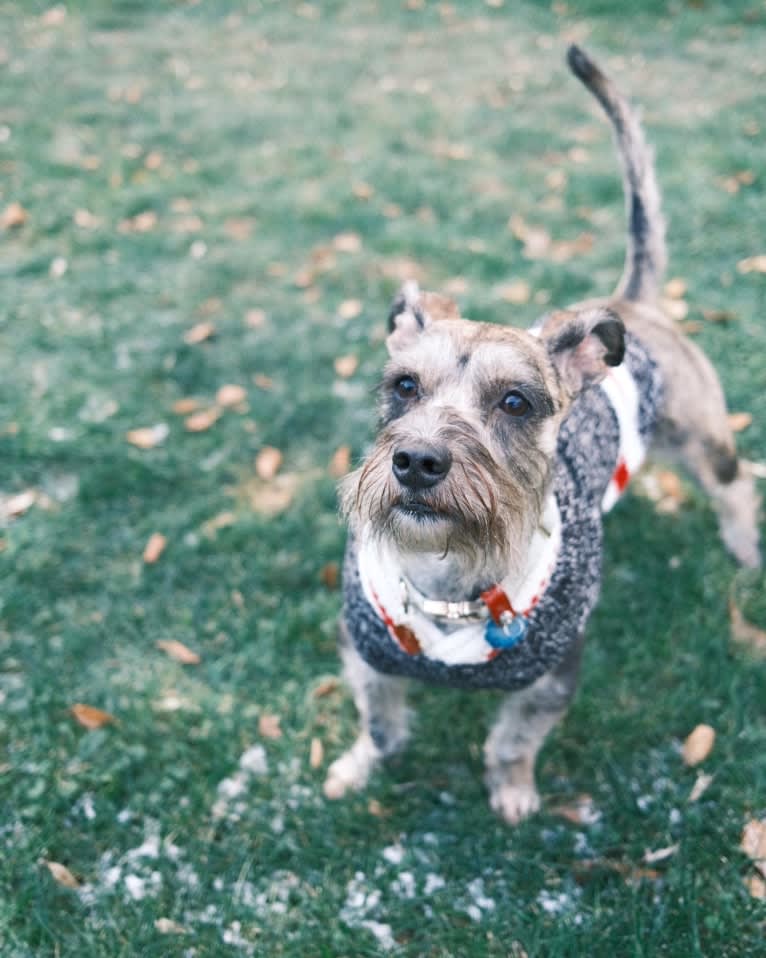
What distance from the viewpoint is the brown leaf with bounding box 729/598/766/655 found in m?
3.59

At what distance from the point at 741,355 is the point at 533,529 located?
3377mm

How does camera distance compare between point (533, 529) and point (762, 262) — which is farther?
point (762, 262)

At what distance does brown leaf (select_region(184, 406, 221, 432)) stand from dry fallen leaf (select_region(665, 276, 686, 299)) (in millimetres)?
3201

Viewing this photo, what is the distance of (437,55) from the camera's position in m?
9.45

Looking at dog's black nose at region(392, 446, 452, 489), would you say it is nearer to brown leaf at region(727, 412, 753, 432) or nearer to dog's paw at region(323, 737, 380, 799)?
dog's paw at region(323, 737, 380, 799)

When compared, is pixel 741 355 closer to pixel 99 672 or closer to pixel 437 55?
pixel 99 672

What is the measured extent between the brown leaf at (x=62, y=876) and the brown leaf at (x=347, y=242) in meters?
4.73

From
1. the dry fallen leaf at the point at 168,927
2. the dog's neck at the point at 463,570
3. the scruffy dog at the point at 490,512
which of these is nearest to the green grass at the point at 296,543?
the dry fallen leaf at the point at 168,927

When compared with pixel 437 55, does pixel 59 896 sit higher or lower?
lower

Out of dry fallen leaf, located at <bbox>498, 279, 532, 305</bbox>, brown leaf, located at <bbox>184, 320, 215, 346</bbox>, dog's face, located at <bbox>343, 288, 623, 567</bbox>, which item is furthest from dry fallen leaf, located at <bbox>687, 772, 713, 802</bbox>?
brown leaf, located at <bbox>184, 320, 215, 346</bbox>

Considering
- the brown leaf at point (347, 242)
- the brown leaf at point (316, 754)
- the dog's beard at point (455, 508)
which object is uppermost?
the dog's beard at point (455, 508)

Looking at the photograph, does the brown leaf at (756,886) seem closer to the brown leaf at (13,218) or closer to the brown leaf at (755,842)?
the brown leaf at (755,842)

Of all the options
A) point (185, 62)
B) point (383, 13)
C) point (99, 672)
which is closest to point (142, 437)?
point (99, 672)

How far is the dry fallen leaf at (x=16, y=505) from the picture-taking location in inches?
168
